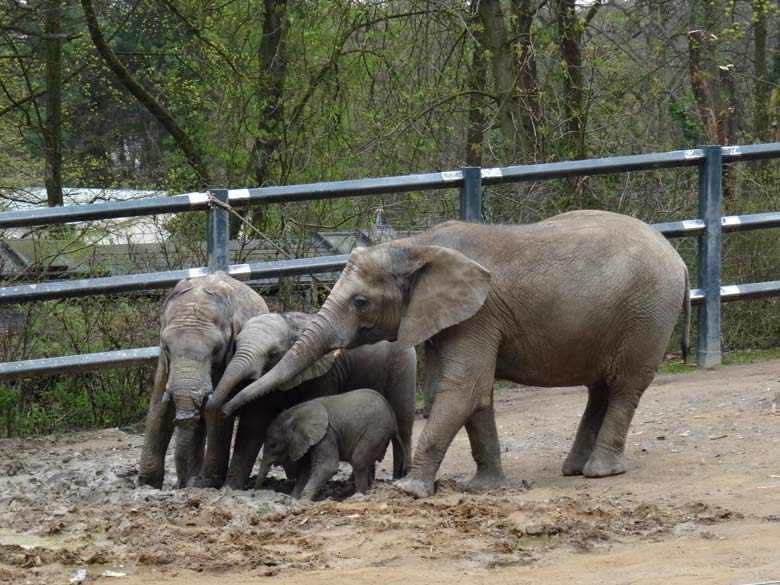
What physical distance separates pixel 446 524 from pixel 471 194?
14.1ft

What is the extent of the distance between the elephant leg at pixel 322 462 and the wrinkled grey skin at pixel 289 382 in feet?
1.21

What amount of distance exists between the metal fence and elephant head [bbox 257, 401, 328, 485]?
2033mm

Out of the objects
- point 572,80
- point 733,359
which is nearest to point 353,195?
point 733,359

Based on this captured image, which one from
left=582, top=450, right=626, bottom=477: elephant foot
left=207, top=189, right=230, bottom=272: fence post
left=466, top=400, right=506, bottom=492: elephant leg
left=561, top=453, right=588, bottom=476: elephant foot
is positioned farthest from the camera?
left=207, top=189, right=230, bottom=272: fence post

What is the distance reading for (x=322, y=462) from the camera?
7.36 metres

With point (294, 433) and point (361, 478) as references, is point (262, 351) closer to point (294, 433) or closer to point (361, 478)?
point (294, 433)

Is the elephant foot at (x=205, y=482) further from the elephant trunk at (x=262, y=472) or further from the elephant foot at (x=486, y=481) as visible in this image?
the elephant foot at (x=486, y=481)

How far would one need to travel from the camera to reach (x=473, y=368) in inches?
290

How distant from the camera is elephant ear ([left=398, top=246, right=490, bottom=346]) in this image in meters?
7.26

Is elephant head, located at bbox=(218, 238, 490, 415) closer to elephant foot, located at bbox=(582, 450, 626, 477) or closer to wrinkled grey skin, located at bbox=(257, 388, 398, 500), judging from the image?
wrinkled grey skin, located at bbox=(257, 388, 398, 500)

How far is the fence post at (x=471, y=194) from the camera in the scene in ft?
32.8

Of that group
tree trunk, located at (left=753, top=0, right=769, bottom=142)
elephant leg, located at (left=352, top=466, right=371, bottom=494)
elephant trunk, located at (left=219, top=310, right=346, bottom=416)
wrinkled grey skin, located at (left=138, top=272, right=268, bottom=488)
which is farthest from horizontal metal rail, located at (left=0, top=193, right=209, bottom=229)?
tree trunk, located at (left=753, top=0, right=769, bottom=142)

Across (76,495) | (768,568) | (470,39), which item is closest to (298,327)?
(76,495)

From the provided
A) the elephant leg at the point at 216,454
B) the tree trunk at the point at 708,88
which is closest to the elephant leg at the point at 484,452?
the elephant leg at the point at 216,454
